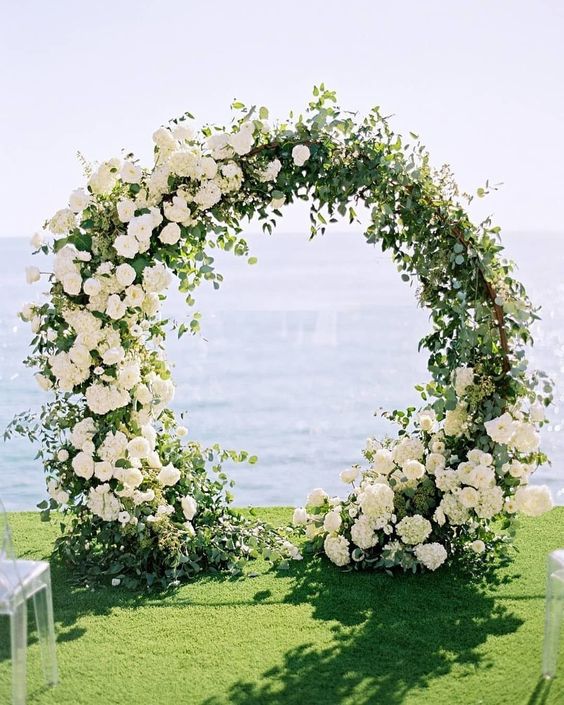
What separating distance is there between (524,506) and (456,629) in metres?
0.63

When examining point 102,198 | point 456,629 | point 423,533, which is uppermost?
point 102,198

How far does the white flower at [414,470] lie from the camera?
3.75 meters

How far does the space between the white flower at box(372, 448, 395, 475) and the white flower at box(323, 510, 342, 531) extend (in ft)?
0.87

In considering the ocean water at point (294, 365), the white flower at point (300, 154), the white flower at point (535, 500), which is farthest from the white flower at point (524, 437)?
the ocean water at point (294, 365)

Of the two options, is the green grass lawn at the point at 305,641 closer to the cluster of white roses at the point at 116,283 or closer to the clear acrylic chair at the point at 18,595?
the clear acrylic chair at the point at 18,595

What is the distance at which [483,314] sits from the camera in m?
3.50

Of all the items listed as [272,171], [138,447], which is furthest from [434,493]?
[272,171]

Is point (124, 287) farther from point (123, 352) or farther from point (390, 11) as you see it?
point (390, 11)

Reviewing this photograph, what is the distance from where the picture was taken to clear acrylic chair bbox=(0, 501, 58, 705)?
240 centimetres

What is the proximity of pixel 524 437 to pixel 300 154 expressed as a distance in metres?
1.40

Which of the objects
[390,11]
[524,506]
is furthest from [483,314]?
[390,11]

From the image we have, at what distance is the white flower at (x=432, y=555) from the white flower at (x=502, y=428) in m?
0.53

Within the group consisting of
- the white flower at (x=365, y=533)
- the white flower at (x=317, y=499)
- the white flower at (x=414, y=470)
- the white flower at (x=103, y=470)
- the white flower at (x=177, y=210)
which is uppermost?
the white flower at (x=177, y=210)

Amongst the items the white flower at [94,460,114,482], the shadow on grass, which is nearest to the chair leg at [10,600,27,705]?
the shadow on grass
